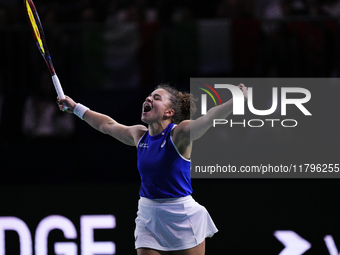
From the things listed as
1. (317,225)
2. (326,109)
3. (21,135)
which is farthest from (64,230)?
(326,109)

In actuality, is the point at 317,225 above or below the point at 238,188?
below

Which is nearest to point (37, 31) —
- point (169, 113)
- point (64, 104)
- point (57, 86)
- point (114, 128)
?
point (57, 86)

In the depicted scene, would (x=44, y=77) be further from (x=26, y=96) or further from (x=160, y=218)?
(x=160, y=218)

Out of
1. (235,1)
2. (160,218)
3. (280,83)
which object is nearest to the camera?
(160,218)

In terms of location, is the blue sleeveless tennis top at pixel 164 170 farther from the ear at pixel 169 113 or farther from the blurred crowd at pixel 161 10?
the blurred crowd at pixel 161 10

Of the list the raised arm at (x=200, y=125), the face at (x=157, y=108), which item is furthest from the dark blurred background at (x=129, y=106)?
the raised arm at (x=200, y=125)

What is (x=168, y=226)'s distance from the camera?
3672 mm

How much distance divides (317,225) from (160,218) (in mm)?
2470

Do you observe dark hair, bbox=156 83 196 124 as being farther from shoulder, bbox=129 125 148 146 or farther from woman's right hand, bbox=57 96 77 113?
woman's right hand, bbox=57 96 77 113

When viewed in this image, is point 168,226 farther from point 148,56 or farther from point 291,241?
point 148,56

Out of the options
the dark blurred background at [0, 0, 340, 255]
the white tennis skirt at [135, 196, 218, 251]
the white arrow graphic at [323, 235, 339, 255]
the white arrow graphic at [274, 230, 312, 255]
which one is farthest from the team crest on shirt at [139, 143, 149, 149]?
the white arrow graphic at [323, 235, 339, 255]

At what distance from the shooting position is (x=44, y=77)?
5.54 metres

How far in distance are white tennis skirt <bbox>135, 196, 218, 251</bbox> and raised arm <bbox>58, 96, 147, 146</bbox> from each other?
2.11ft

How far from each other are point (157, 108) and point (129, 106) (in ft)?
5.46
